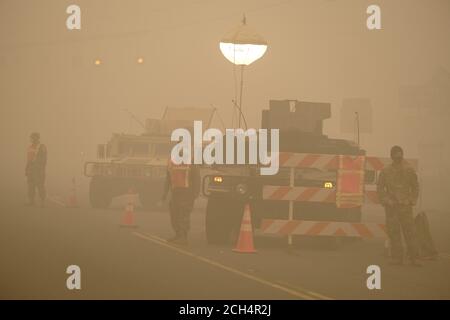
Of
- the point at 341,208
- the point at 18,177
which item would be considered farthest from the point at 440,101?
the point at 341,208

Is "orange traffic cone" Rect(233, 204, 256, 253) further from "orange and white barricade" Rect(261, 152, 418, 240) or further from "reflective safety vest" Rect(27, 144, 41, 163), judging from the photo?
"reflective safety vest" Rect(27, 144, 41, 163)

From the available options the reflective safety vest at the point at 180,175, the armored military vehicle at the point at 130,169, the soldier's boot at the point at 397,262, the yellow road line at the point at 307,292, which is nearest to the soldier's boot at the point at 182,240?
the reflective safety vest at the point at 180,175

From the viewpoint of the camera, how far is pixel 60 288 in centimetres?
1499

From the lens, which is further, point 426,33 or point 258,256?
point 426,33

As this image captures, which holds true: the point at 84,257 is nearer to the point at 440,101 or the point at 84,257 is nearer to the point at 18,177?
the point at 440,101

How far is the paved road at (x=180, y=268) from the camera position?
49.1 feet

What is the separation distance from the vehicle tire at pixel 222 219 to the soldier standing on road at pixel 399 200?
2953 millimetres

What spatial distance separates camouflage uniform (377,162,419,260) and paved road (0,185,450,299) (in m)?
0.43

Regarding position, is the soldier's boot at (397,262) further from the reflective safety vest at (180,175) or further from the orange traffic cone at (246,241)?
Result: the reflective safety vest at (180,175)

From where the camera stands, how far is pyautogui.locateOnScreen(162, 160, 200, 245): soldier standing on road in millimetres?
21281

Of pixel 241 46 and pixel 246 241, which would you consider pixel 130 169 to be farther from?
pixel 246 241

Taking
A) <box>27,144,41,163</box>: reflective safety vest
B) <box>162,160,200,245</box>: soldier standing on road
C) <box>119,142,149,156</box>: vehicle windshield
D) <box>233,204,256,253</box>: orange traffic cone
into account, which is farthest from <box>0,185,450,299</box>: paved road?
<box>119,142,149,156</box>: vehicle windshield
